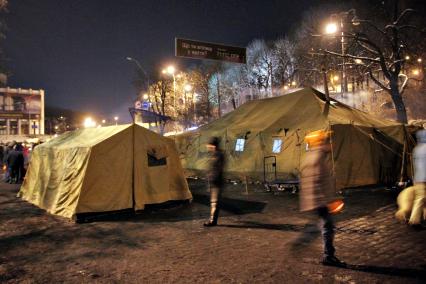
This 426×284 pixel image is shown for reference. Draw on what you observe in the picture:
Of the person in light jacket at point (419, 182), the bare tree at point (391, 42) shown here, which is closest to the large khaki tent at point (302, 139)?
the person in light jacket at point (419, 182)

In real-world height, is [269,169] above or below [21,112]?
below

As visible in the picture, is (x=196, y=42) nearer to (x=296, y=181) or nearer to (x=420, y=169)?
(x=296, y=181)

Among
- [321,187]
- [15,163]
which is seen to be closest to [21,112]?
[15,163]

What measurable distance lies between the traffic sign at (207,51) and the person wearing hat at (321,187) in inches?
392

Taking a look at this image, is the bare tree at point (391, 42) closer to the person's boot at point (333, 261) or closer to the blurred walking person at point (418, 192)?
the blurred walking person at point (418, 192)

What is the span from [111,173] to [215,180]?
2918 mm

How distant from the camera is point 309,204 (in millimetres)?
5770

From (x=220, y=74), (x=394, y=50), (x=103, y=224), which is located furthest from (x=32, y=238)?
(x=220, y=74)

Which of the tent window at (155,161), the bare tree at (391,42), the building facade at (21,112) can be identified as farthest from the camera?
the building facade at (21,112)

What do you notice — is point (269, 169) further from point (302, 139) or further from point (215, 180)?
point (215, 180)

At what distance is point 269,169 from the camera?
15266 mm

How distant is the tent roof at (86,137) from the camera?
33.1 ft

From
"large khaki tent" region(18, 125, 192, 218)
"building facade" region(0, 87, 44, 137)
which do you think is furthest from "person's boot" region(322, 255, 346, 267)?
"building facade" region(0, 87, 44, 137)

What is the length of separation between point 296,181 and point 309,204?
7420 millimetres
